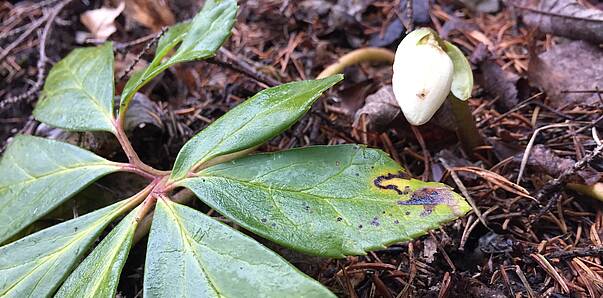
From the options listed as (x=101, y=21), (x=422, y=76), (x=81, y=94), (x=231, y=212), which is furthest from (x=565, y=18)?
(x=101, y=21)

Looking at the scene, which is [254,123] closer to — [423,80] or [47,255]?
[423,80]

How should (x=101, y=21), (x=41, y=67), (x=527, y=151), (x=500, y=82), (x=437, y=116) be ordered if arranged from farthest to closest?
(x=101, y=21) → (x=41, y=67) → (x=500, y=82) → (x=437, y=116) → (x=527, y=151)

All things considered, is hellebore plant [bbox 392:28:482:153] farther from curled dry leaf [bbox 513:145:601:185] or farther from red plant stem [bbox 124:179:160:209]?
red plant stem [bbox 124:179:160:209]

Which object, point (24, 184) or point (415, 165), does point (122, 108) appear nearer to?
point (24, 184)

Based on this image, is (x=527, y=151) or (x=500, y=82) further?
(x=500, y=82)

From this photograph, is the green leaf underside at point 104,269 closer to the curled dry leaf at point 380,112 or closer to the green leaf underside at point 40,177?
the green leaf underside at point 40,177

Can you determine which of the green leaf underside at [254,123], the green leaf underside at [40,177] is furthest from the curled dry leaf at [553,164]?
the green leaf underside at [40,177]

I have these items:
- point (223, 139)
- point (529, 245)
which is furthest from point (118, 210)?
point (529, 245)
